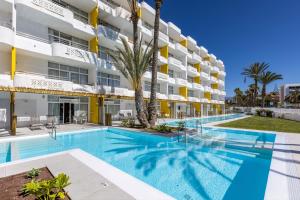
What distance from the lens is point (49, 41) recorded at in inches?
688

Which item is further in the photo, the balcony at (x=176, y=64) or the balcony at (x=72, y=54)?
the balcony at (x=176, y=64)

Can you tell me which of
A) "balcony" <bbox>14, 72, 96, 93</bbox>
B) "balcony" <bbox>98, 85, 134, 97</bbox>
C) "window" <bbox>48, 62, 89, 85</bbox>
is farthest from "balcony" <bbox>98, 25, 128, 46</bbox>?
"balcony" <bbox>14, 72, 96, 93</bbox>

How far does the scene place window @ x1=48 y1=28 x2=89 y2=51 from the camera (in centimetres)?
1778

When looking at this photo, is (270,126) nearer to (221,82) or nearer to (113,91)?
(113,91)

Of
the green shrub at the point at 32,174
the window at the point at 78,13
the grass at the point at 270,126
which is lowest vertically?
the grass at the point at 270,126

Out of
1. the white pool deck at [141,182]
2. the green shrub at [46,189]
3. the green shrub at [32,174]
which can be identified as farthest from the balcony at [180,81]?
the green shrub at [46,189]

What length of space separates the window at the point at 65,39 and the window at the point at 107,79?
373 centimetres

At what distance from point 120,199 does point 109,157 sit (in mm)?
5065

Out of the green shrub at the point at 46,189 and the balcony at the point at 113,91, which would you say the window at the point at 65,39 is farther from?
the green shrub at the point at 46,189

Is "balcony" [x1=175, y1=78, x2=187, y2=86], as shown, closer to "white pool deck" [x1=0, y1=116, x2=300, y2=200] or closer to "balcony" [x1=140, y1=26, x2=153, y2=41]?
"balcony" [x1=140, y1=26, x2=153, y2=41]

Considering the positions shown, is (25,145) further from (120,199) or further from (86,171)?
(120,199)

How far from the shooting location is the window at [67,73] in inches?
701

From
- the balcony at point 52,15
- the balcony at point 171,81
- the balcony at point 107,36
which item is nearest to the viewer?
the balcony at point 52,15

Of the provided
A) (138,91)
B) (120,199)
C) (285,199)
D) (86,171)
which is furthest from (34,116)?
(285,199)
